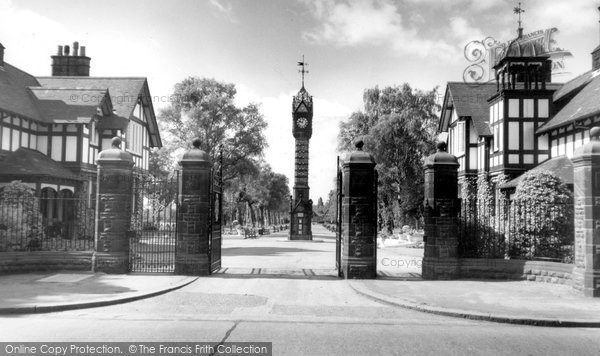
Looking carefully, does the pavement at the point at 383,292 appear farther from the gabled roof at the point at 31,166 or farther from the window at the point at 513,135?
the window at the point at 513,135

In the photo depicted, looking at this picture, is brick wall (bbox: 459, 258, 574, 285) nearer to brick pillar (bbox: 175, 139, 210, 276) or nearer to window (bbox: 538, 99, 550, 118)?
brick pillar (bbox: 175, 139, 210, 276)

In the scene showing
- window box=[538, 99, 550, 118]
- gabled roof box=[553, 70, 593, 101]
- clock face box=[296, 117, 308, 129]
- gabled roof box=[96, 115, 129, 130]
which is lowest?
gabled roof box=[96, 115, 129, 130]

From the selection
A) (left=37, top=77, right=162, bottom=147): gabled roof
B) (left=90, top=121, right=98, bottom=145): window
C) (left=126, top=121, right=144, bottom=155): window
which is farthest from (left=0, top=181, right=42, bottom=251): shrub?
(left=37, top=77, right=162, bottom=147): gabled roof

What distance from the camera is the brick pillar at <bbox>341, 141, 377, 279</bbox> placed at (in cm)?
1330

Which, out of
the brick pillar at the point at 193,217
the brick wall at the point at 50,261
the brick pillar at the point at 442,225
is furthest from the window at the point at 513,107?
the brick wall at the point at 50,261

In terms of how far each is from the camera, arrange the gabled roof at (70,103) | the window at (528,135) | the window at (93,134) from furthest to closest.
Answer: the window at (93,134), the window at (528,135), the gabled roof at (70,103)

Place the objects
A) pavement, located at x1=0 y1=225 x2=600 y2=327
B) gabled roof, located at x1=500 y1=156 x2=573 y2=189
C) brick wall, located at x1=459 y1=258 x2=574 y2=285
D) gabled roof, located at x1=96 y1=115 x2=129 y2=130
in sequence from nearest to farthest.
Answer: pavement, located at x1=0 y1=225 x2=600 y2=327 → brick wall, located at x1=459 y1=258 x2=574 y2=285 → gabled roof, located at x1=500 y1=156 x2=573 y2=189 → gabled roof, located at x1=96 y1=115 x2=129 y2=130

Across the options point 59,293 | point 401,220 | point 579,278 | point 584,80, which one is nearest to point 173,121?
point 401,220

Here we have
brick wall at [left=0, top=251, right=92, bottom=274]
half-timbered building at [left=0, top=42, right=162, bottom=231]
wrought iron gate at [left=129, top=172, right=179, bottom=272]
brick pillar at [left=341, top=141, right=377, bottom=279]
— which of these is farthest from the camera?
half-timbered building at [left=0, top=42, right=162, bottom=231]

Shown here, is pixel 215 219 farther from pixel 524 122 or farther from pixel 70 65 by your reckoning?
pixel 70 65

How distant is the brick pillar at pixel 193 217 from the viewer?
13.4 m

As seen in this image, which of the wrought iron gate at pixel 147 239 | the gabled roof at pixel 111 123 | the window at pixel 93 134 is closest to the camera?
the wrought iron gate at pixel 147 239

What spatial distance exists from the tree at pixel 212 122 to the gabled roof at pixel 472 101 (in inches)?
667

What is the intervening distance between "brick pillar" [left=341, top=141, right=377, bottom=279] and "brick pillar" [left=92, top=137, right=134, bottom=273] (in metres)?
5.98
